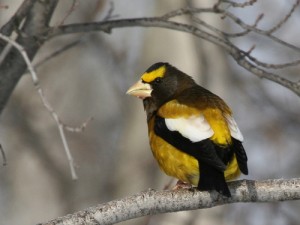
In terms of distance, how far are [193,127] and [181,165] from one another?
0.24 metres

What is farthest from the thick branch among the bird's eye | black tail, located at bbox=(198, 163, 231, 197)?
the bird's eye

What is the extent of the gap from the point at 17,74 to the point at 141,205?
6.52 feet

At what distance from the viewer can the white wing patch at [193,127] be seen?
4945mm

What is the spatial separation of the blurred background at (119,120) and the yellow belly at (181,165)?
2.68 m

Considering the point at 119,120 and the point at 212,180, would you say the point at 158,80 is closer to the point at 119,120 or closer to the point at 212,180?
the point at 212,180

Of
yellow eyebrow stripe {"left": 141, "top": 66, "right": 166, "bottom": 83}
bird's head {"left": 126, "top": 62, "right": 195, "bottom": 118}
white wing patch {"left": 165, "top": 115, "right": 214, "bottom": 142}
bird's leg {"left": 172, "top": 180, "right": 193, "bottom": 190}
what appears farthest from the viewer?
yellow eyebrow stripe {"left": 141, "top": 66, "right": 166, "bottom": 83}

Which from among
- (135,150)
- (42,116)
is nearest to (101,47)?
(42,116)

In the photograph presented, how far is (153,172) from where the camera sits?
27.7 ft

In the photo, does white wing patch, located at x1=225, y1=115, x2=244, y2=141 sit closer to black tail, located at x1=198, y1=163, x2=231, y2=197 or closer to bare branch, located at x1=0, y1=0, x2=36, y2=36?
black tail, located at x1=198, y1=163, x2=231, y2=197

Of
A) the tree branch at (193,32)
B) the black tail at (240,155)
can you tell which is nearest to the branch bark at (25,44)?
the tree branch at (193,32)

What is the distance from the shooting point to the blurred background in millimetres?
8422

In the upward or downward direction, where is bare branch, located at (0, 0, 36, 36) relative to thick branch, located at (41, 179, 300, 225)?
upward

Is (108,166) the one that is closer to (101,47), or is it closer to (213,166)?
(101,47)

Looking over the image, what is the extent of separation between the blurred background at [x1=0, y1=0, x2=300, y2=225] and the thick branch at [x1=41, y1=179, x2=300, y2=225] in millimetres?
3079
